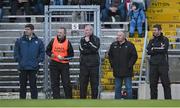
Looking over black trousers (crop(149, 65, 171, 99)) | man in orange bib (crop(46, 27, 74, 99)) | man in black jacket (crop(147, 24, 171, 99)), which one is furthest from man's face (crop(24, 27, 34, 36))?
black trousers (crop(149, 65, 171, 99))

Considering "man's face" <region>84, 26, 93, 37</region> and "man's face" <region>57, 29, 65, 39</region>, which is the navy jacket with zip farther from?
"man's face" <region>84, 26, 93, 37</region>

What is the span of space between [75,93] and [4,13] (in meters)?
4.14

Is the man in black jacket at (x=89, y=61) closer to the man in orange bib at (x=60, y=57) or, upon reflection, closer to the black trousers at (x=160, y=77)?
the man in orange bib at (x=60, y=57)

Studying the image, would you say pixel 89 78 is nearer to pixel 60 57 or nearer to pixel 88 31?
pixel 60 57

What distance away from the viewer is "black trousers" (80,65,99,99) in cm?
1545

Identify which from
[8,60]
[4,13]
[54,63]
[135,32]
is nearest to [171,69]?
[135,32]

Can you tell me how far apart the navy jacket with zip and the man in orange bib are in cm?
28

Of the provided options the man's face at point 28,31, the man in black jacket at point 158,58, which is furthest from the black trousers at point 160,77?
the man's face at point 28,31

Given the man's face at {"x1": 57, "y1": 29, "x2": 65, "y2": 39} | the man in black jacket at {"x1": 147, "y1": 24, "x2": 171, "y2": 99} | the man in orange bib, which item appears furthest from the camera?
the man in orange bib

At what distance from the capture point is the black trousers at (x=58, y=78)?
1572 centimetres

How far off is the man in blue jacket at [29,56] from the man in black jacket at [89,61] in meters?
1.04

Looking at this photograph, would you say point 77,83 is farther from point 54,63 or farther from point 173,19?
point 173,19

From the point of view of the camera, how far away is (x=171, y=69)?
17.0 m

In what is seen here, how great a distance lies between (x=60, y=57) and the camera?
1567 centimetres
